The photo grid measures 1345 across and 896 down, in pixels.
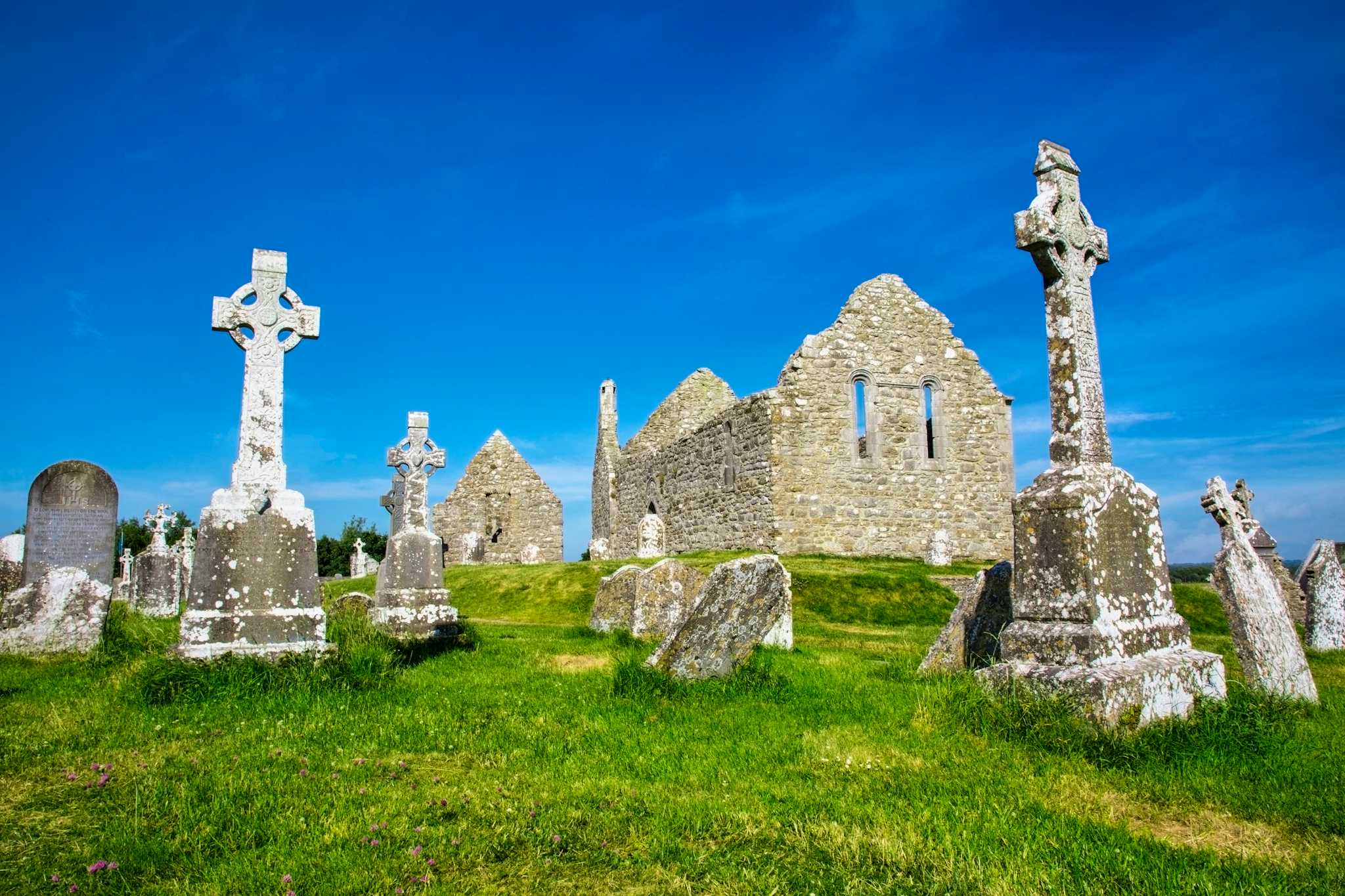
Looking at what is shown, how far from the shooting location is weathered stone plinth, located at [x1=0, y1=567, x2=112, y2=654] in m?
8.83

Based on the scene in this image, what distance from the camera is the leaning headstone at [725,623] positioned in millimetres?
6723

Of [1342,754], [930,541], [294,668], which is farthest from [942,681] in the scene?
[930,541]

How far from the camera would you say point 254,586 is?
6.89m

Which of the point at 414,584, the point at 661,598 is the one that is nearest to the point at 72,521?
the point at 414,584

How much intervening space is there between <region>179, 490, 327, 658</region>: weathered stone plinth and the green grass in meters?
0.32

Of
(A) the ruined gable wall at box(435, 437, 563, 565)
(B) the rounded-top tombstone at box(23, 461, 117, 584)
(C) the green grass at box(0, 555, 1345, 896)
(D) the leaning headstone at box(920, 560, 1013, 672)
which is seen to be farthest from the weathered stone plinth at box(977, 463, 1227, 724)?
(A) the ruined gable wall at box(435, 437, 563, 565)

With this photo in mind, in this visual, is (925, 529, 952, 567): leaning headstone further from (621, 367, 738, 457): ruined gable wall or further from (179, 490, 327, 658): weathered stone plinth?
(179, 490, 327, 658): weathered stone plinth

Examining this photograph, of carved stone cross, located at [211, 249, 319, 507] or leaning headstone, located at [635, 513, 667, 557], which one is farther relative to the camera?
leaning headstone, located at [635, 513, 667, 557]

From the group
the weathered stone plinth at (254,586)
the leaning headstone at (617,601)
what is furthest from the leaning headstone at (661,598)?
the weathered stone plinth at (254,586)

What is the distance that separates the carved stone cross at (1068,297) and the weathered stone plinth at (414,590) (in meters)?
8.31

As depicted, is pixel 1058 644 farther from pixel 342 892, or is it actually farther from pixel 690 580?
pixel 690 580

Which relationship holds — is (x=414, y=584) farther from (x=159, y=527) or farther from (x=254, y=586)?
(x=159, y=527)

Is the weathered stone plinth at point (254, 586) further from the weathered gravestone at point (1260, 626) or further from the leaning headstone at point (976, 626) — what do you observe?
the weathered gravestone at point (1260, 626)

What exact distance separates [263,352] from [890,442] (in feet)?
50.5
